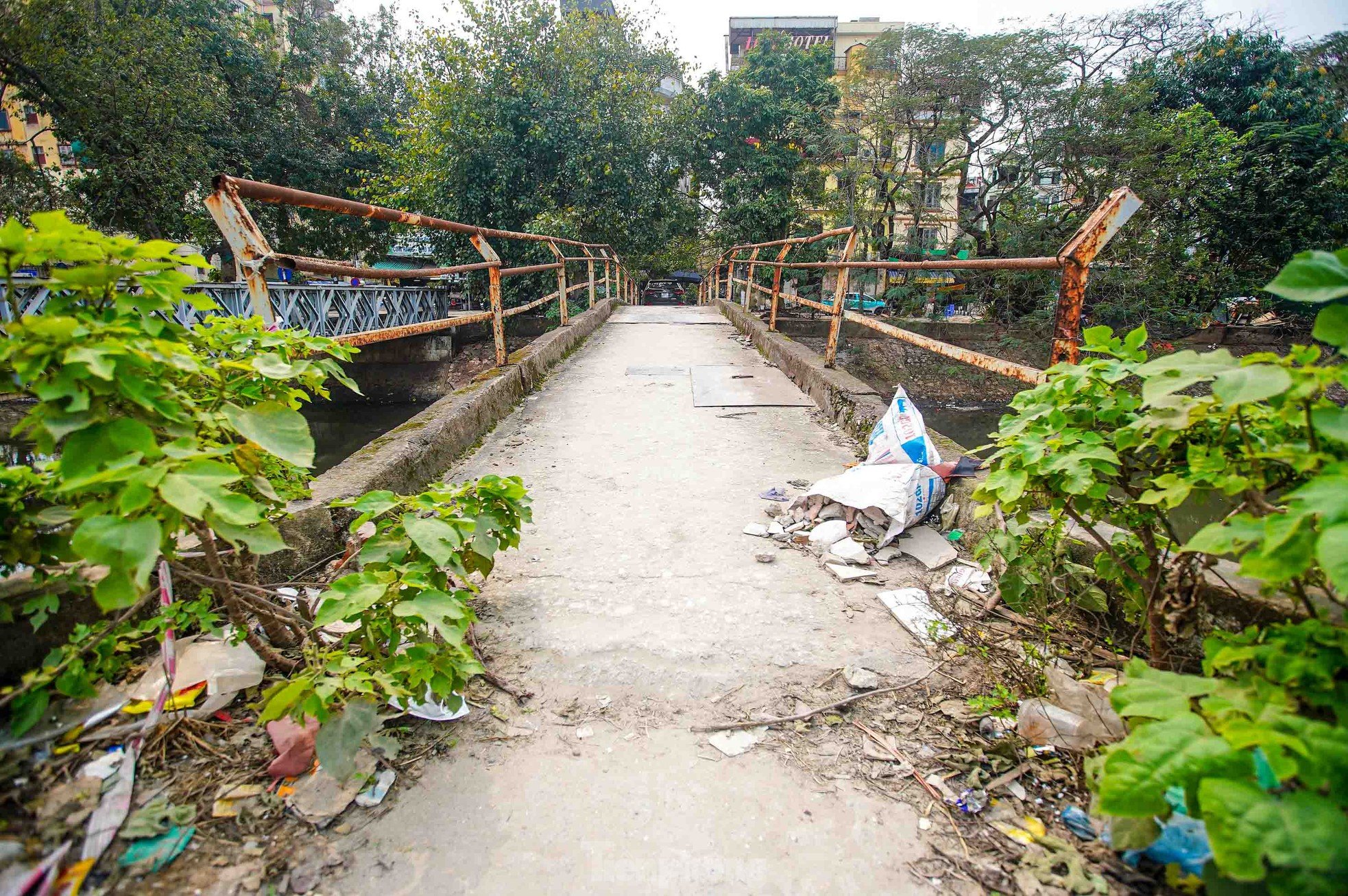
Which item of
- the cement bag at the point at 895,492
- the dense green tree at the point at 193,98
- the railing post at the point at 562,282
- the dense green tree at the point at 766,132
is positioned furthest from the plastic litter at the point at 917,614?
the dense green tree at the point at 766,132

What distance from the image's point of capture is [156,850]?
108cm

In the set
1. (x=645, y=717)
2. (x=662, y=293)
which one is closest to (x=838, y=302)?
(x=645, y=717)

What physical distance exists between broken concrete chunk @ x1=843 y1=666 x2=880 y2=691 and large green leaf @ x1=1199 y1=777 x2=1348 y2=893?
0.87 meters

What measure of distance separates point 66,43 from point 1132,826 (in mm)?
17629

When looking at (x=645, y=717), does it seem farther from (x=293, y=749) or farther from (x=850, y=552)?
(x=850, y=552)

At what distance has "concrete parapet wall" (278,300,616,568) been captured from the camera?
6.28 ft

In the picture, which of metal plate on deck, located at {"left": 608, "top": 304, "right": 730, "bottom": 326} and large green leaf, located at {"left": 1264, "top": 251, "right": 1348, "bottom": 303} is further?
metal plate on deck, located at {"left": 608, "top": 304, "right": 730, "bottom": 326}

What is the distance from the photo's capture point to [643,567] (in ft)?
7.03

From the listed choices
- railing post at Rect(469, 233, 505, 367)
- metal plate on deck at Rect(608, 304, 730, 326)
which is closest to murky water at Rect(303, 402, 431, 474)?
metal plate on deck at Rect(608, 304, 730, 326)

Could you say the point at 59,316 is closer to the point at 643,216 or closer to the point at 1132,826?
the point at 1132,826

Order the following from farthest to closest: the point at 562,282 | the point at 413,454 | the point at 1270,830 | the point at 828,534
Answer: the point at 562,282 → the point at 413,454 → the point at 828,534 → the point at 1270,830

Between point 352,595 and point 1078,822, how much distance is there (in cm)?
139

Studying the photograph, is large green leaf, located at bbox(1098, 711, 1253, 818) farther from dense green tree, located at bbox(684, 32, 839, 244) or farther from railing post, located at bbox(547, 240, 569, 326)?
dense green tree, located at bbox(684, 32, 839, 244)

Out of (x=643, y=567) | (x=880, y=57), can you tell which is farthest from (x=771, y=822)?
(x=880, y=57)
